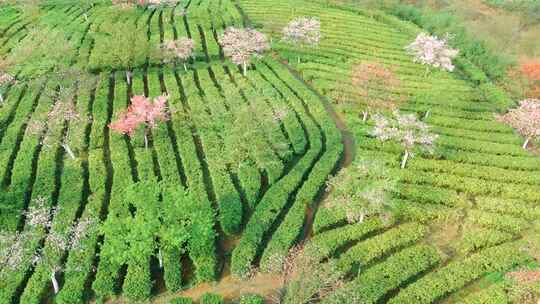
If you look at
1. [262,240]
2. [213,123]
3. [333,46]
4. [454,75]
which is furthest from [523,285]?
[333,46]

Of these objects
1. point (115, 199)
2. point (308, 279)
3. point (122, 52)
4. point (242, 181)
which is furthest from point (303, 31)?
point (308, 279)

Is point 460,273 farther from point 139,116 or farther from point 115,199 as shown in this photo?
point 139,116

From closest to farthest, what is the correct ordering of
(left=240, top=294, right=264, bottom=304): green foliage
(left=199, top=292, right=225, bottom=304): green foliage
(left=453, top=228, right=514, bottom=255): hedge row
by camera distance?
(left=240, top=294, right=264, bottom=304): green foliage, (left=199, top=292, right=225, bottom=304): green foliage, (left=453, top=228, right=514, bottom=255): hedge row

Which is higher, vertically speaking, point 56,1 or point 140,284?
point 56,1

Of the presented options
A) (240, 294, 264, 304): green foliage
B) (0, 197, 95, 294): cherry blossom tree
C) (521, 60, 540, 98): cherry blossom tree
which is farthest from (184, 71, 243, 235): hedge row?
(521, 60, 540, 98): cherry blossom tree

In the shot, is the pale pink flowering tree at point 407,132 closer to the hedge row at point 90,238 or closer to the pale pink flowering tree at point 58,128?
the hedge row at point 90,238

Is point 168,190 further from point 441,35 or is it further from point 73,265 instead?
point 441,35

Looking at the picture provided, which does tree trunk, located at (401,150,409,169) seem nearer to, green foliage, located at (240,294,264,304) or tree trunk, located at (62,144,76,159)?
green foliage, located at (240,294,264,304)
